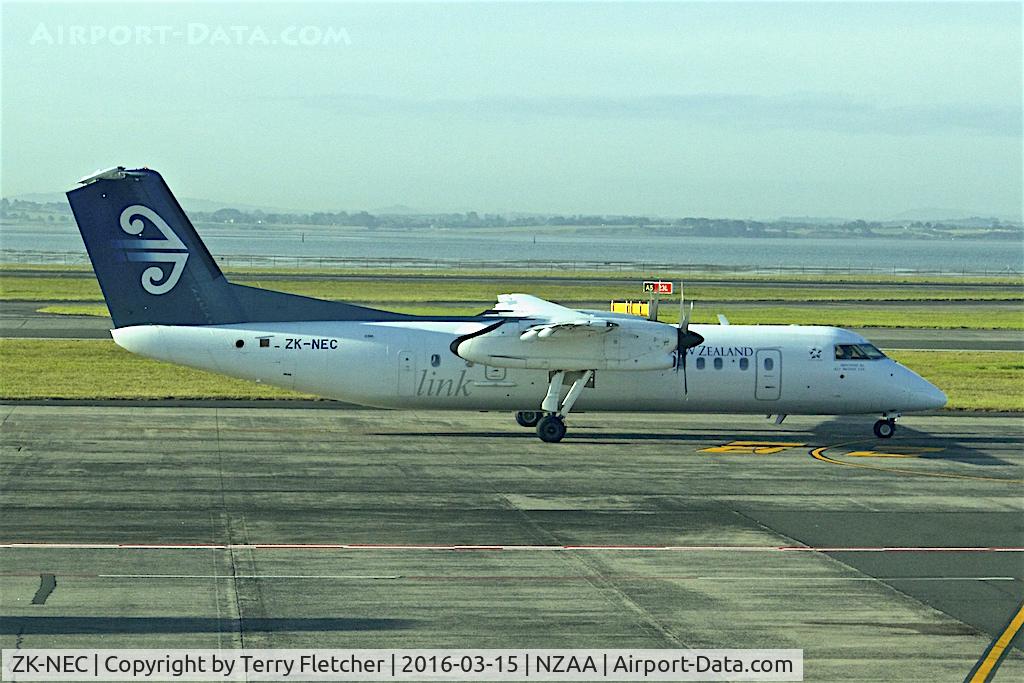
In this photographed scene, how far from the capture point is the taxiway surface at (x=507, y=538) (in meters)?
15.4

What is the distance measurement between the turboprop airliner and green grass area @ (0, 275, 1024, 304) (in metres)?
43.6

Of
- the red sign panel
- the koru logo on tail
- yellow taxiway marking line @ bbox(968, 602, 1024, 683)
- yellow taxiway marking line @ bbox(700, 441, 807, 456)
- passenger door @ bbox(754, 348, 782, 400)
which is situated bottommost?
yellow taxiway marking line @ bbox(700, 441, 807, 456)

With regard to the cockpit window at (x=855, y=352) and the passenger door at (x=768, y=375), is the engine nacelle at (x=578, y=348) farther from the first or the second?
the cockpit window at (x=855, y=352)

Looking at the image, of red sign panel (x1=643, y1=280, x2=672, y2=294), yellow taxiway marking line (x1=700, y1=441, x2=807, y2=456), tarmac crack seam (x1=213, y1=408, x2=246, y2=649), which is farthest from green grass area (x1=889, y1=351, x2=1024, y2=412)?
Answer: tarmac crack seam (x1=213, y1=408, x2=246, y2=649)

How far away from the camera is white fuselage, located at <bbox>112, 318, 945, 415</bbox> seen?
3028 centimetres

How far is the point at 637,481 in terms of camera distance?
26125 millimetres

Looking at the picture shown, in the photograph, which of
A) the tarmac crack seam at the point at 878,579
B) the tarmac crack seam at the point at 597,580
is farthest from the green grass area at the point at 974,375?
the tarmac crack seam at the point at 597,580

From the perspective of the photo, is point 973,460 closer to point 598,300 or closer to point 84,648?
point 84,648

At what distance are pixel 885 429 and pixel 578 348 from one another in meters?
8.58

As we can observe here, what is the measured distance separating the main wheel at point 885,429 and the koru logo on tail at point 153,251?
17.9 meters

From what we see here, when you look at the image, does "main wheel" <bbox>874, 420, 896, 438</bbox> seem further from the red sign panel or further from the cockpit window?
the red sign panel

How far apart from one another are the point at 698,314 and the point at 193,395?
39060 mm

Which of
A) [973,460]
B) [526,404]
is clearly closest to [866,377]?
[973,460]

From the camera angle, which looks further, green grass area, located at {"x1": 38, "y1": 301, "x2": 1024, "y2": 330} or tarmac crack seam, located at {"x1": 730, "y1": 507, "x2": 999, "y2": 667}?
green grass area, located at {"x1": 38, "y1": 301, "x2": 1024, "y2": 330}
